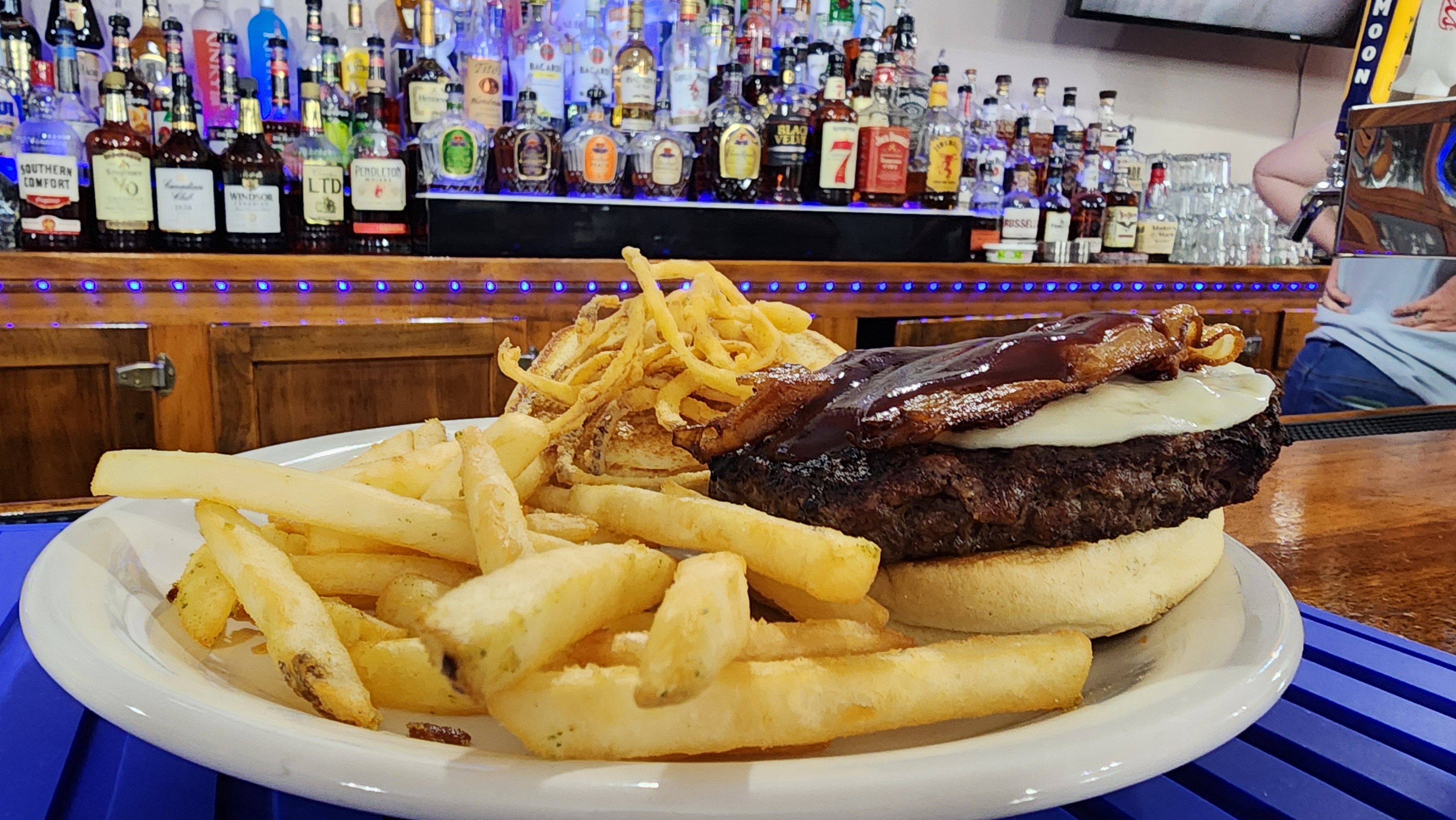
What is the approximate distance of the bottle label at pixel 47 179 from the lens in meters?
2.56

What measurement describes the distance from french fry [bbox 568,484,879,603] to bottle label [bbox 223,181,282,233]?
236 centimetres

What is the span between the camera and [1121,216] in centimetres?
→ 414

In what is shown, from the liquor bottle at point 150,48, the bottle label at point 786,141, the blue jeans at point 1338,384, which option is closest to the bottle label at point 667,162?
the bottle label at point 786,141

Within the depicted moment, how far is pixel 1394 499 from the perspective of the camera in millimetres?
1370

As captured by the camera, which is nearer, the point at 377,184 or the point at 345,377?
the point at 345,377

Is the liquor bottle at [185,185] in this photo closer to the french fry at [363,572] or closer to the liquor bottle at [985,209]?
the french fry at [363,572]

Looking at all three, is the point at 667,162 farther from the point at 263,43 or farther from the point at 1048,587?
the point at 1048,587

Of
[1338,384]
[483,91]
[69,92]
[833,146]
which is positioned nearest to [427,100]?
[483,91]

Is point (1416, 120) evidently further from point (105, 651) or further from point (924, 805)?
point (105, 651)

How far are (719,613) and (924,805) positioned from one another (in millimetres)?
161

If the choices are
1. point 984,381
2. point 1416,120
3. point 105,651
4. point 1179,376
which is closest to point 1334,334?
point 1416,120

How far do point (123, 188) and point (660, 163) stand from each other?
1.62 meters

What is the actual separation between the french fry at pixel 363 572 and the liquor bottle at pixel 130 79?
2474 millimetres

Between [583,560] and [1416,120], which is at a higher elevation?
[1416,120]
